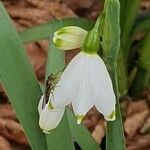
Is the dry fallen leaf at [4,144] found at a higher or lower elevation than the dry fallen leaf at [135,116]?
higher

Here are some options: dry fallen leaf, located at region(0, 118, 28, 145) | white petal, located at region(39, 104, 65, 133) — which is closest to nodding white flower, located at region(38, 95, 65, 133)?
white petal, located at region(39, 104, 65, 133)

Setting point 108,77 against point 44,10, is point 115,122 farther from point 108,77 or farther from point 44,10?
point 44,10

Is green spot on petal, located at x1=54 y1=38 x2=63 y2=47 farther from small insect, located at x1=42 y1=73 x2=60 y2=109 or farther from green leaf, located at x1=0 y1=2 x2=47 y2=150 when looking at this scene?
green leaf, located at x1=0 y1=2 x2=47 y2=150

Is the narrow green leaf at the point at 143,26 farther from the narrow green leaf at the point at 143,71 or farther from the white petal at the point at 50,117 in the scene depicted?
the white petal at the point at 50,117

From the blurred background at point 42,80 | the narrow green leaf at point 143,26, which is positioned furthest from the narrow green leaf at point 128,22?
the blurred background at point 42,80

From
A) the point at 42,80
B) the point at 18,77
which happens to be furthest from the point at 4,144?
the point at 18,77
